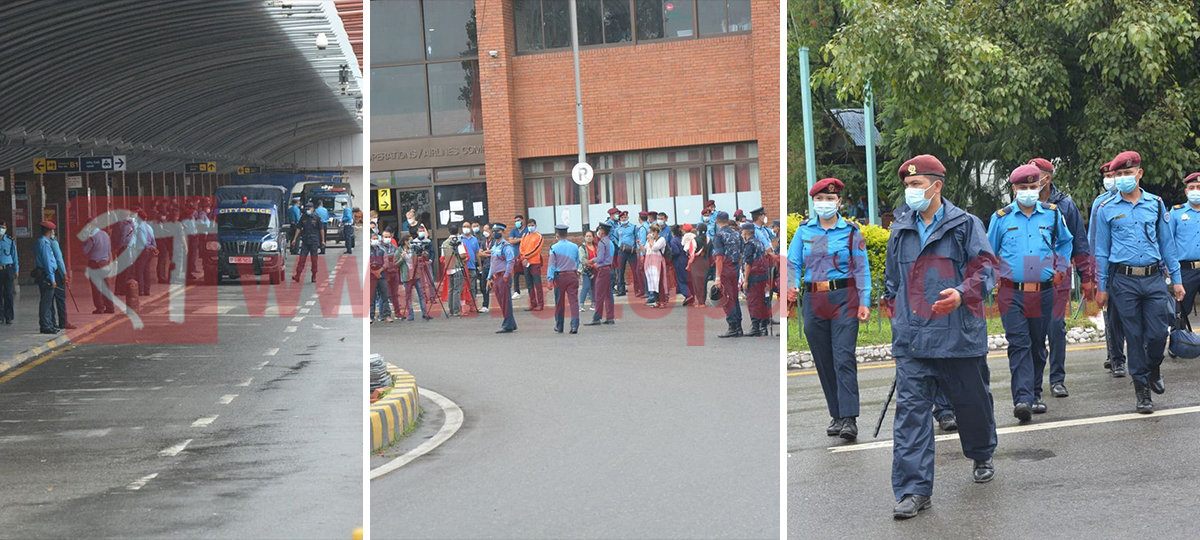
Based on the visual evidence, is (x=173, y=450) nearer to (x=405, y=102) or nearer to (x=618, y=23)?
(x=405, y=102)

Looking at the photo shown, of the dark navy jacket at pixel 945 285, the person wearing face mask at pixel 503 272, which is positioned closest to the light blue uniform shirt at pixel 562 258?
the person wearing face mask at pixel 503 272

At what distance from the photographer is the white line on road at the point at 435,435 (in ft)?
26.9

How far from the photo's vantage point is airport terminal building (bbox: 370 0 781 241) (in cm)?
1758

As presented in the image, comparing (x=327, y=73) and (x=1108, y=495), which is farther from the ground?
(x=327, y=73)

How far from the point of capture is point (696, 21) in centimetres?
2052

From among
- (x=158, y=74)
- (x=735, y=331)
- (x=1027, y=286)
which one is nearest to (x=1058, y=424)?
(x=1027, y=286)

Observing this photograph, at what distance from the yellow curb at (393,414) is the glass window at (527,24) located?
35.3 ft

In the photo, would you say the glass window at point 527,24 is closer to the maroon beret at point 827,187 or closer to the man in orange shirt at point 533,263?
the man in orange shirt at point 533,263

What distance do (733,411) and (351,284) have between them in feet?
72.3

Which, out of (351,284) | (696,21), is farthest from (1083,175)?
(351,284)

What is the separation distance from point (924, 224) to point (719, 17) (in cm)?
1524

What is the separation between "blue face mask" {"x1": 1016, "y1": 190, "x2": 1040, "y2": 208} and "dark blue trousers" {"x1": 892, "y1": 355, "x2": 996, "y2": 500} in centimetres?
239

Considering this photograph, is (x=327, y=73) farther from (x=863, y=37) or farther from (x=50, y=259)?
(x=863, y=37)

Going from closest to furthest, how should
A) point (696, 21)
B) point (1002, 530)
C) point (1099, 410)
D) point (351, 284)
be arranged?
1. point (1002, 530)
2. point (1099, 410)
3. point (696, 21)
4. point (351, 284)
